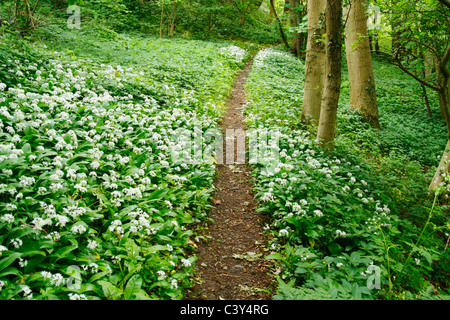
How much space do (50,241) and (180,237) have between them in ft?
4.95

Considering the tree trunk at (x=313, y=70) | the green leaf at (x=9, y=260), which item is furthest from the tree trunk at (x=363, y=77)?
the green leaf at (x=9, y=260)

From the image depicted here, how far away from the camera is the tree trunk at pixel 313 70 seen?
710 centimetres

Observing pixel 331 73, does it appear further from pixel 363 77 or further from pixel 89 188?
pixel 89 188

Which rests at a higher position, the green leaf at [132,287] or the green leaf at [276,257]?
the green leaf at [132,287]

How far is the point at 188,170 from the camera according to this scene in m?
5.26

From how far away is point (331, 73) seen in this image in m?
5.52

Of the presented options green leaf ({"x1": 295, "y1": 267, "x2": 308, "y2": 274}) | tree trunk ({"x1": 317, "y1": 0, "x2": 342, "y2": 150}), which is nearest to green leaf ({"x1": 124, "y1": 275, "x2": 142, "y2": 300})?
green leaf ({"x1": 295, "y1": 267, "x2": 308, "y2": 274})

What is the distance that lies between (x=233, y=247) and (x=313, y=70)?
18.4ft

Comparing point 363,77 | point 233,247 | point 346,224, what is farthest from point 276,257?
point 363,77

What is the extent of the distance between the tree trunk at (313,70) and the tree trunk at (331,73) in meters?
1.50

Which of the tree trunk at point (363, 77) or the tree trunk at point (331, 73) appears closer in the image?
the tree trunk at point (331, 73)

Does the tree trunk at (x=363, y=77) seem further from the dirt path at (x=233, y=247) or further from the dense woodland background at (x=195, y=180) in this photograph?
the dirt path at (x=233, y=247)

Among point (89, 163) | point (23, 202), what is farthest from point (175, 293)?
point (89, 163)

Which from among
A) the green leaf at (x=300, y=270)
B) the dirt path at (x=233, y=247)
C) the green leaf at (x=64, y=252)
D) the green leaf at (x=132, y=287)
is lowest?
the dirt path at (x=233, y=247)
